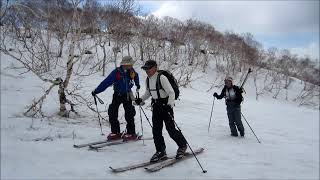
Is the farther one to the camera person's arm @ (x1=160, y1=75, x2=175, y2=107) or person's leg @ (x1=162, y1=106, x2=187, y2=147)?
person's leg @ (x1=162, y1=106, x2=187, y2=147)

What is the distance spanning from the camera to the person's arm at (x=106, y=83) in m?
8.46

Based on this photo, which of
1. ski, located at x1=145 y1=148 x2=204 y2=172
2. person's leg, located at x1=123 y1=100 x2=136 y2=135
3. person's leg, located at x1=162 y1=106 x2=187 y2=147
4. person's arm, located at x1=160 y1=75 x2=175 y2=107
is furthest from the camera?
person's leg, located at x1=123 y1=100 x2=136 y2=135

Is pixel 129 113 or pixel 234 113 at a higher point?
pixel 129 113

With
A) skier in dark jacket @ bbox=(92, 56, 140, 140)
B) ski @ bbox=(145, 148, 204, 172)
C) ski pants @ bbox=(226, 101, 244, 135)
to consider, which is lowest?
ski @ bbox=(145, 148, 204, 172)

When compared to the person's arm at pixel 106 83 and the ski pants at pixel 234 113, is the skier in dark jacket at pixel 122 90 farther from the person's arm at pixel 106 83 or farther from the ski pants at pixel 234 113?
the ski pants at pixel 234 113

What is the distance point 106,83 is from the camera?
27.8 ft

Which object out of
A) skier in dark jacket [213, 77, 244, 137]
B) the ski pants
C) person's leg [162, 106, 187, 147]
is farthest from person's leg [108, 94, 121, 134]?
the ski pants

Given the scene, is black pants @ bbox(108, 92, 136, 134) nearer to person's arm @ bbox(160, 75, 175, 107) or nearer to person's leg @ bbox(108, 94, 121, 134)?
person's leg @ bbox(108, 94, 121, 134)

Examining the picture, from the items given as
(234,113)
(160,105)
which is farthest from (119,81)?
(234,113)

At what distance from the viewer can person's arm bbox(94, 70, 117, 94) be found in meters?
8.46

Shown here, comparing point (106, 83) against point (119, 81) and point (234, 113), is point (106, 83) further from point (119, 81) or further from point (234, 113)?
point (234, 113)

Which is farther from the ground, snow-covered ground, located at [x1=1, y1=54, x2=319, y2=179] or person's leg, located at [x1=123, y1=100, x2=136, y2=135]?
person's leg, located at [x1=123, y1=100, x2=136, y2=135]

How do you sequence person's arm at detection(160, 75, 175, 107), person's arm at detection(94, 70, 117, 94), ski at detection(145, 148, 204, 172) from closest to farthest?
ski at detection(145, 148, 204, 172) → person's arm at detection(160, 75, 175, 107) → person's arm at detection(94, 70, 117, 94)

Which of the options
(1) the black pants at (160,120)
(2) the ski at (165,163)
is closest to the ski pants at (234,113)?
(2) the ski at (165,163)
